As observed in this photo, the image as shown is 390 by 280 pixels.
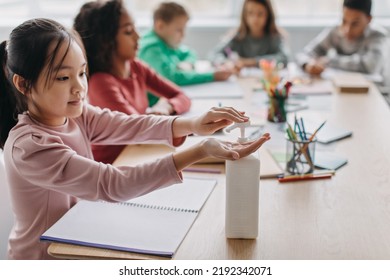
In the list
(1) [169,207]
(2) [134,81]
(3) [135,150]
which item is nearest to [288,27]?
(2) [134,81]

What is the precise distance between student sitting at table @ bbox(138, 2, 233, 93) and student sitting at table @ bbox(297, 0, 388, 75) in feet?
1.64

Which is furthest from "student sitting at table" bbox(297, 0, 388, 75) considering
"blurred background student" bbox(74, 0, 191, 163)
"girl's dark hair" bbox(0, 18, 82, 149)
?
"girl's dark hair" bbox(0, 18, 82, 149)

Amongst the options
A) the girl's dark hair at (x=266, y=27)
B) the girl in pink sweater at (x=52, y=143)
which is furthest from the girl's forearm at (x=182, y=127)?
the girl's dark hair at (x=266, y=27)

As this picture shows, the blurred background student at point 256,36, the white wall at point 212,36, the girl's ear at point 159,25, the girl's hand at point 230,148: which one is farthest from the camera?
the white wall at point 212,36

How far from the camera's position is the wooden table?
910mm

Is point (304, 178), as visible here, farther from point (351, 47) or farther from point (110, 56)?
point (351, 47)

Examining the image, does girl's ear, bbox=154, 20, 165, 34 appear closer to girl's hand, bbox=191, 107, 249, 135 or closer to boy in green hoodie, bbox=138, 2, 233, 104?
boy in green hoodie, bbox=138, 2, 233, 104

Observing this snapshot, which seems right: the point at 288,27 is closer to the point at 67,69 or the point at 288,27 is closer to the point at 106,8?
the point at 106,8

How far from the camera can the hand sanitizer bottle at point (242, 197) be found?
904mm

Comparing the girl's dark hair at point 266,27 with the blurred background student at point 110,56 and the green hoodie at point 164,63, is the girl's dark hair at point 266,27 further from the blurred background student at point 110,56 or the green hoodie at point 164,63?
the blurred background student at point 110,56

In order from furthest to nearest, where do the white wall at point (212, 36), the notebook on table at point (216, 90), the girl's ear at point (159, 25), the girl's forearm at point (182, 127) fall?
the white wall at point (212, 36) → the girl's ear at point (159, 25) → the notebook on table at point (216, 90) → the girl's forearm at point (182, 127)

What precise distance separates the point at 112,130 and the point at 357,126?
78 cm

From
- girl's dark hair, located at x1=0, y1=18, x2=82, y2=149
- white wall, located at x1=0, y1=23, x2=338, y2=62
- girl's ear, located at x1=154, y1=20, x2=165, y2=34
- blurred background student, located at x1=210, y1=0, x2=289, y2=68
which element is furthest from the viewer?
white wall, located at x1=0, y1=23, x2=338, y2=62

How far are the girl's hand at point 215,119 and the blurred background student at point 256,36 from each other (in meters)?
1.59
